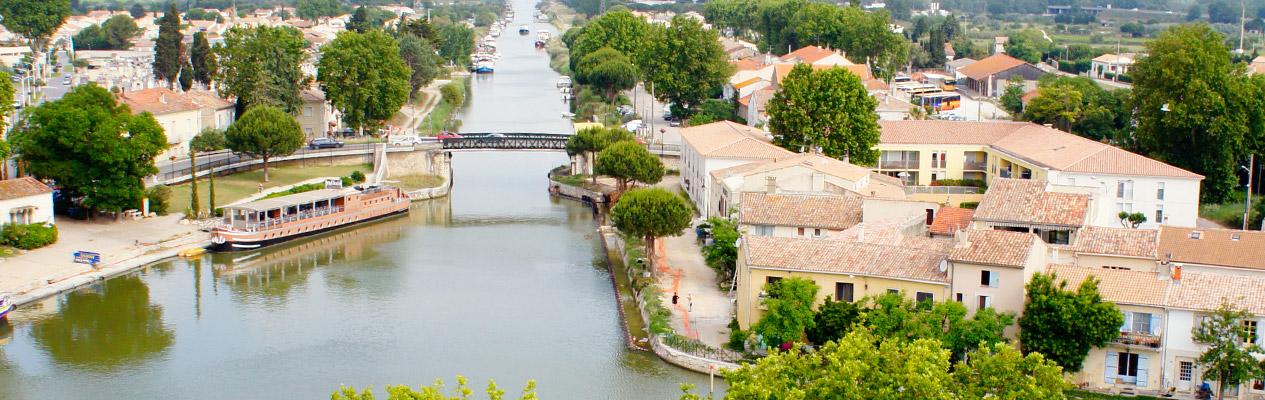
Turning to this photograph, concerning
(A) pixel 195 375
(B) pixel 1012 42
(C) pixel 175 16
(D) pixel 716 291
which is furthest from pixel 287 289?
(B) pixel 1012 42

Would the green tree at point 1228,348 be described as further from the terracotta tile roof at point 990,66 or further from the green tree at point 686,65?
the terracotta tile roof at point 990,66

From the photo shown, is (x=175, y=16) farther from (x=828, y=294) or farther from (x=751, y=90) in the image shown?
(x=828, y=294)

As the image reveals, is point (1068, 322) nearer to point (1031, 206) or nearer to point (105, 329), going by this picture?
point (1031, 206)

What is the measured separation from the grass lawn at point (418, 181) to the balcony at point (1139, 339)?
1402 inches

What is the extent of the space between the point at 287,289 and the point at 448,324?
6.86 m

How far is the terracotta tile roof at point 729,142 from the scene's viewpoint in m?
51.8

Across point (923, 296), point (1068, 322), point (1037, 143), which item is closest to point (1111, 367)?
point (1068, 322)

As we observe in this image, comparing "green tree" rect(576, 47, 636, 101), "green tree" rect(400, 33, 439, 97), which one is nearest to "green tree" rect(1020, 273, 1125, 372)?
"green tree" rect(576, 47, 636, 101)

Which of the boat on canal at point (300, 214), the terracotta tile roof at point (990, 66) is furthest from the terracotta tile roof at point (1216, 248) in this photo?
the terracotta tile roof at point (990, 66)

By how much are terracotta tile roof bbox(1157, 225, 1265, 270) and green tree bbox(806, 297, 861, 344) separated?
29.8 ft

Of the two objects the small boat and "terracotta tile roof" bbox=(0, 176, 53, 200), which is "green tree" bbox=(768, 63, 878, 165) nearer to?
"terracotta tile roof" bbox=(0, 176, 53, 200)

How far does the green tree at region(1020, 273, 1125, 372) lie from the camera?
29.8 m

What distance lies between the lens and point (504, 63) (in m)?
131

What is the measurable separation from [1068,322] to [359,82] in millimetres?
43434
